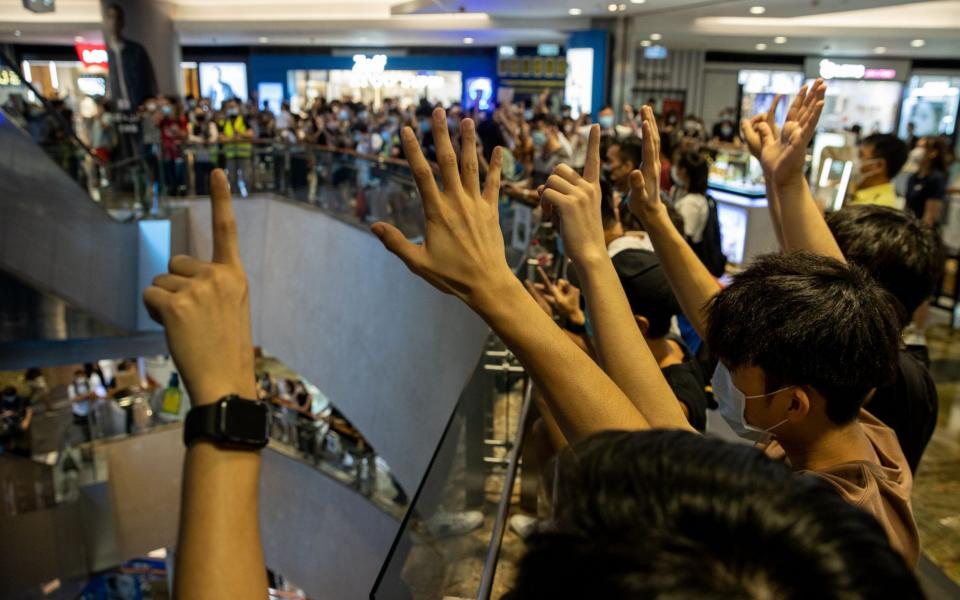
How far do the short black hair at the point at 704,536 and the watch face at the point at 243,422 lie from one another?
1.42ft

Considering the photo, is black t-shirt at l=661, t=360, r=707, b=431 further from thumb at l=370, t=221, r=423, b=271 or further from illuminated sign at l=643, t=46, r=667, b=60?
illuminated sign at l=643, t=46, r=667, b=60

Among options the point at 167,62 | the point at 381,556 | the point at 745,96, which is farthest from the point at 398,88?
the point at 381,556

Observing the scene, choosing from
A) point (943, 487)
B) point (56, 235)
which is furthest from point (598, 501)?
point (56, 235)

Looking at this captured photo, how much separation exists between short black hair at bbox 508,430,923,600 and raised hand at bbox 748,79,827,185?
1.54m

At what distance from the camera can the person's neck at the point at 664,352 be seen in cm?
229

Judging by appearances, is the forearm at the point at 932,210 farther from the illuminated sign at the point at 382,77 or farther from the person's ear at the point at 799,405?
the illuminated sign at the point at 382,77

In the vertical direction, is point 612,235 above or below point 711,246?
above

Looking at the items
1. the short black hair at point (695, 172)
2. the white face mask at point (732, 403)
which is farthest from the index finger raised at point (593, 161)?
the short black hair at point (695, 172)

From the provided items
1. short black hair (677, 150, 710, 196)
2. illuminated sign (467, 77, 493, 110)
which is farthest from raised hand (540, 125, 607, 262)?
illuminated sign (467, 77, 493, 110)

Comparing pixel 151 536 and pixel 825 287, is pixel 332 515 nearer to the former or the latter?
pixel 151 536

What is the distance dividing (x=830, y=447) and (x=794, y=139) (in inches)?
40.0

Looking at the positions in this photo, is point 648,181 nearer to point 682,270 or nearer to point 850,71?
point 682,270

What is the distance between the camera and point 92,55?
1928cm

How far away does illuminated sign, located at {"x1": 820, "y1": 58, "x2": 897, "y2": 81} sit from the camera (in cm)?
1933
